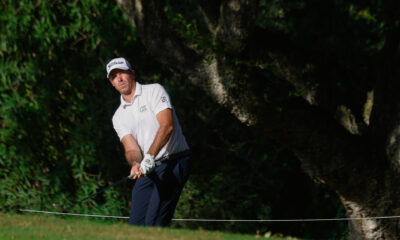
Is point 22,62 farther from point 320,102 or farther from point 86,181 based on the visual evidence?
point 320,102

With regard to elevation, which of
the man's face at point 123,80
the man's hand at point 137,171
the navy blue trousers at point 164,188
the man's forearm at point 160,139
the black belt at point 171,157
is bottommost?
the navy blue trousers at point 164,188

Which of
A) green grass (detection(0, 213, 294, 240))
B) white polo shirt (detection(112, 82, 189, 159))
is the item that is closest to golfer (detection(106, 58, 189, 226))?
white polo shirt (detection(112, 82, 189, 159))

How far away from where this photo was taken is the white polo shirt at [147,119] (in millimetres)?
6795

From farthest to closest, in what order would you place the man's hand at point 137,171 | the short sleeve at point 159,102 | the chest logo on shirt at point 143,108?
the chest logo on shirt at point 143,108, the short sleeve at point 159,102, the man's hand at point 137,171

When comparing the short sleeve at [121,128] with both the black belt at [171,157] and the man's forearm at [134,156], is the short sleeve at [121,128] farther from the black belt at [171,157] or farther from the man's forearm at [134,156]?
the black belt at [171,157]

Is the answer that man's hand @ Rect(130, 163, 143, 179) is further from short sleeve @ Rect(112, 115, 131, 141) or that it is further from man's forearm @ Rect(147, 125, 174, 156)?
short sleeve @ Rect(112, 115, 131, 141)

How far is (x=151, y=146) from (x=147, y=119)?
0.41m

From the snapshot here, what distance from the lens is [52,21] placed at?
10648mm

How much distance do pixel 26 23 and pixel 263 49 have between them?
3.67m

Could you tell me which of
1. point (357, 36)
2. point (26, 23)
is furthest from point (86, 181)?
point (357, 36)

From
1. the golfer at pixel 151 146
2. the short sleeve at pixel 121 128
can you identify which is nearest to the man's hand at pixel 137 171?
the golfer at pixel 151 146

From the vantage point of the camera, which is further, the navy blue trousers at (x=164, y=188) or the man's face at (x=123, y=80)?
the man's face at (x=123, y=80)

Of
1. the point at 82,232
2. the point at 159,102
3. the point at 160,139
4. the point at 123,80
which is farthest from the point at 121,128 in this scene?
the point at 82,232

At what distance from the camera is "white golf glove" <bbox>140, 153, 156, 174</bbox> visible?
654cm
